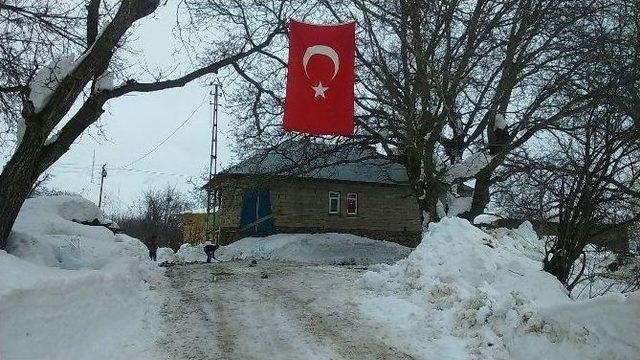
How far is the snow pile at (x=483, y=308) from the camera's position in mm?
5621

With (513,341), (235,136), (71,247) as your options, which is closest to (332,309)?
(513,341)

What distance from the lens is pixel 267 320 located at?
8047mm

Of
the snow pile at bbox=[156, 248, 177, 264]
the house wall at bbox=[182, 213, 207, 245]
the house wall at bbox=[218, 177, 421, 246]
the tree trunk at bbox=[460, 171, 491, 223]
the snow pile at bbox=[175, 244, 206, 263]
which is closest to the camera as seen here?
the tree trunk at bbox=[460, 171, 491, 223]

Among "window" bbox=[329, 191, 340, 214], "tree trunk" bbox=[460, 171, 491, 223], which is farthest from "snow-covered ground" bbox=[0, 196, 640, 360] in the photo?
"window" bbox=[329, 191, 340, 214]

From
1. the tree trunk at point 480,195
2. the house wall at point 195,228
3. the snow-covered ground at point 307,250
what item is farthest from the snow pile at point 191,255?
the house wall at point 195,228

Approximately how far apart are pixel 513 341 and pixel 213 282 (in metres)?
6.38

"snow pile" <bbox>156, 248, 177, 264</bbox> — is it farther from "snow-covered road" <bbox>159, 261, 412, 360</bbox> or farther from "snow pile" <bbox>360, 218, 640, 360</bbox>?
"snow pile" <bbox>360, 218, 640, 360</bbox>

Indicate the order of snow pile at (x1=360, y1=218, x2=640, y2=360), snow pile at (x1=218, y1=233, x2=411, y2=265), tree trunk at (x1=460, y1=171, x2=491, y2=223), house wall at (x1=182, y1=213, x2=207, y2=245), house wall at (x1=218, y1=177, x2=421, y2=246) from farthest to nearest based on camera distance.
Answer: house wall at (x1=182, y1=213, x2=207, y2=245) < house wall at (x1=218, y1=177, x2=421, y2=246) < snow pile at (x1=218, y1=233, x2=411, y2=265) < tree trunk at (x1=460, y1=171, x2=491, y2=223) < snow pile at (x1=360, y1=218, x2=640, y2=360)

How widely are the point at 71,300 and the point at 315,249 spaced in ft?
59.0

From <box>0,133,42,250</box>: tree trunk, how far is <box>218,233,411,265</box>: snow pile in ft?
49.3

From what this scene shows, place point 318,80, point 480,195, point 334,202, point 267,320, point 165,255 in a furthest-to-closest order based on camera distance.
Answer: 1. point 334,202
2. point 165,255
3. point 480,195
4. point 318,80
5. point 267,320

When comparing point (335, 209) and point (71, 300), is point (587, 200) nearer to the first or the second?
point (71, 300)

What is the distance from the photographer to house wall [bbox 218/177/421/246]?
93.5 feet

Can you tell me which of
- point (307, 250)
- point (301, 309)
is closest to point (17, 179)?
point (301, 309)
